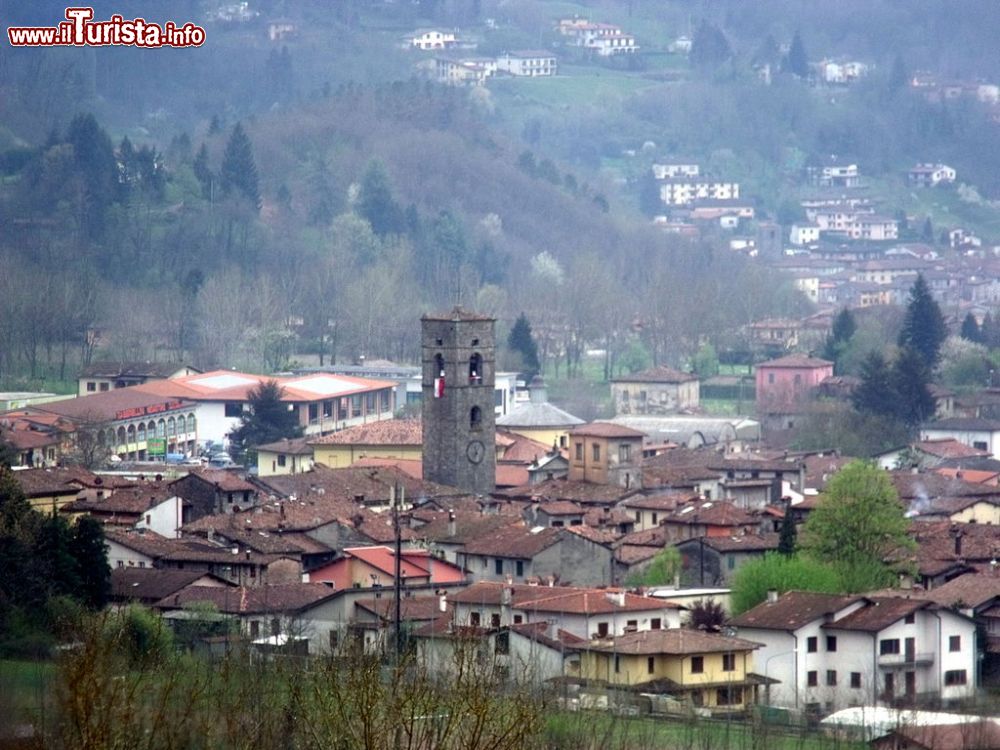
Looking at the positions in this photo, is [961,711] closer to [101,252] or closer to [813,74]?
[101,252]

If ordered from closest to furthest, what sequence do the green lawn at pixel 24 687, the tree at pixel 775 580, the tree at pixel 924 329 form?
the green lawn at pixel 24 687, the tree at pixel 775 580, the tree at pixel 924 329

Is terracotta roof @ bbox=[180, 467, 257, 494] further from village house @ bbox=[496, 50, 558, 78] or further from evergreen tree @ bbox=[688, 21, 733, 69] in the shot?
evergreen tree @ bbox=[688, 21, 733, 69]

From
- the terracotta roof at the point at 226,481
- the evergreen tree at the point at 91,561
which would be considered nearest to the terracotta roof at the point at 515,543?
the evergreen tree at the point at 91,561

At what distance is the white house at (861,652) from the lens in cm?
2884

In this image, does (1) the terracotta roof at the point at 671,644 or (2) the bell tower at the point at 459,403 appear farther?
(2) the bell tower at the point at 459,403

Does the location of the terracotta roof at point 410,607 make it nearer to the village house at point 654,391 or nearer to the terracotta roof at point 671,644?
the terracotta roof at point 671,644

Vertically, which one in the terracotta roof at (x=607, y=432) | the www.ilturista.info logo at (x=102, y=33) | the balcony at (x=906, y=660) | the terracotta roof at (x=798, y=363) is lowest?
the balcony at (x=906, y=660)

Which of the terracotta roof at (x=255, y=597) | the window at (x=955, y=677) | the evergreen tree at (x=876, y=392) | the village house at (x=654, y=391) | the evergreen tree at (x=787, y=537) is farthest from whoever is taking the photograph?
the village house at (x=654, y=391)

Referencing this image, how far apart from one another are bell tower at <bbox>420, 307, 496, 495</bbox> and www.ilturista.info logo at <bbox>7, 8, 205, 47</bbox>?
1751 cm

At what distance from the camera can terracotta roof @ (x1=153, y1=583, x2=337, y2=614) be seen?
30531 millimetres

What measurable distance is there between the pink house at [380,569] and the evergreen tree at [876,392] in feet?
74.7

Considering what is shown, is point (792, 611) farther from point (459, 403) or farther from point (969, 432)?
point (969, 432)

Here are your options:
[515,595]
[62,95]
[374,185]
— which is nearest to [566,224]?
[374,185]

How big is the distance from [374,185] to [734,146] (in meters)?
43.5
